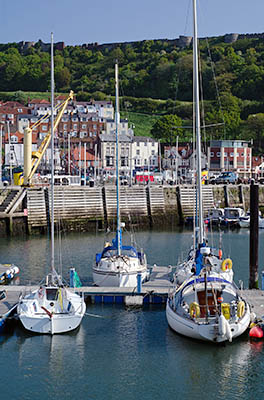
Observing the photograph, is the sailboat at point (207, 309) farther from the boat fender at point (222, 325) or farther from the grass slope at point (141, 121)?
the grass slope at point (141, 121)

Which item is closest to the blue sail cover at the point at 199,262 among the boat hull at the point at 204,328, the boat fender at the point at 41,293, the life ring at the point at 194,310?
the boat hull at the point at 204,328

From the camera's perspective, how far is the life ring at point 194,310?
74.7ft

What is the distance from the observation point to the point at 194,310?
22.9 m

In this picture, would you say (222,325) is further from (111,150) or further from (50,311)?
(111,150)

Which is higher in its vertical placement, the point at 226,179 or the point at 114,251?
the point at 226,179

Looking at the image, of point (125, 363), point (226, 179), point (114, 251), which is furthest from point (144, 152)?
point (125, 363)

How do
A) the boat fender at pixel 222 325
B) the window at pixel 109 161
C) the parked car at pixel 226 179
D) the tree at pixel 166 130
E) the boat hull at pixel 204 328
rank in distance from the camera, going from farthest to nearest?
1. the tree at pixel 166 130
2. the window at pixel 109 161
3. the parked car at pixel 226 179
4. the boat hull at pixel 204 328
5. the boat fender at pixel 222 325

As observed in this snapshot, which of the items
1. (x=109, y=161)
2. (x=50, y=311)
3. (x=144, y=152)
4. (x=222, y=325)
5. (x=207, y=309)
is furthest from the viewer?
Answer: (x=144, y=152)

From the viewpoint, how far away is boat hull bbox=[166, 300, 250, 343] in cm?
2233

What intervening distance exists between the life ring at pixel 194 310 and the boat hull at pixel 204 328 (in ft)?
0.73

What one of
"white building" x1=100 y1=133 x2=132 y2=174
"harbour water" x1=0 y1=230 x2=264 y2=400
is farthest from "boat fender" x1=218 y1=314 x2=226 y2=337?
"white building" x1=100 y1=133 x2=132 y2=174

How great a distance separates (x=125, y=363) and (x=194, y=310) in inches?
123

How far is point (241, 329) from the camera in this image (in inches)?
899

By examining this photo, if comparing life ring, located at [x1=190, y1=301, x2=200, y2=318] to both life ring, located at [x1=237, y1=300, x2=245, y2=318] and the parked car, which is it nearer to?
life ring, located at [x1=237, y1=300, x2=245, y2=318]
